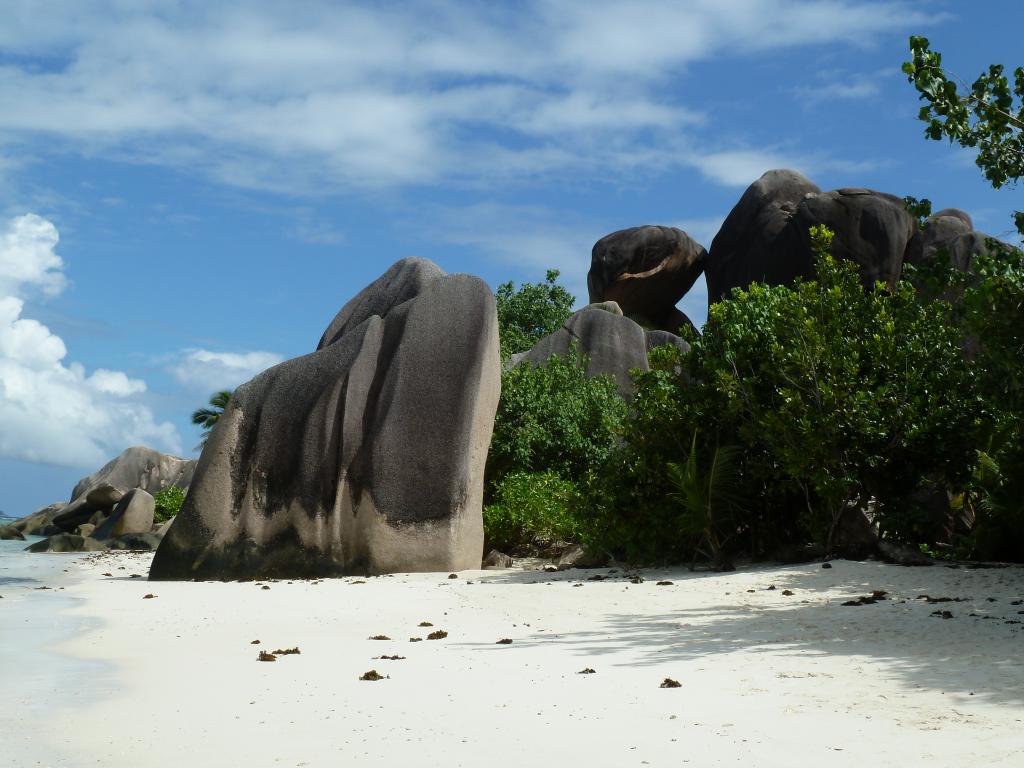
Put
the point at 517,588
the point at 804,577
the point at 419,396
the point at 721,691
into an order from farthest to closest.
Answer: the point at 419,396, the point at 517,588, the point at 804,577, the point at 721,691

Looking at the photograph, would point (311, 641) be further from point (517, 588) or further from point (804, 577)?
point (804, 577)

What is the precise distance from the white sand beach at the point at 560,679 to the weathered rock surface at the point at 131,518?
22367mm

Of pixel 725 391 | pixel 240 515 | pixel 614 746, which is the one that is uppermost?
pixel 725 391

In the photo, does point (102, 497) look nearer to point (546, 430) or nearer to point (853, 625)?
point (546, 430)

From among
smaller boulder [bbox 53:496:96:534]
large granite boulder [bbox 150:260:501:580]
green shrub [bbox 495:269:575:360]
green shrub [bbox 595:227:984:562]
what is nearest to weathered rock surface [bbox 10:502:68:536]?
smaller boulder [bbox 53:496:96:534]

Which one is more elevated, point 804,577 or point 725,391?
point 725,391

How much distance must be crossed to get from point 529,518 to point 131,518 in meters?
19.9

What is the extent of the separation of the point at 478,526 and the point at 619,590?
14.4 feet

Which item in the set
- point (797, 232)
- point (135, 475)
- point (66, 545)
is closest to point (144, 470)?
point (135, 475)

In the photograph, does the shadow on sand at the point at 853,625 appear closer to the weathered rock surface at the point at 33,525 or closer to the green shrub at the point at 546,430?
the green shrub at the point at 546,430

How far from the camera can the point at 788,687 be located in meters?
5.84

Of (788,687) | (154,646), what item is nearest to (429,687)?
(788,687)

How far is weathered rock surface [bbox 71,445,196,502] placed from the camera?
45.3 metres

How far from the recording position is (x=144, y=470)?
45875 mm
